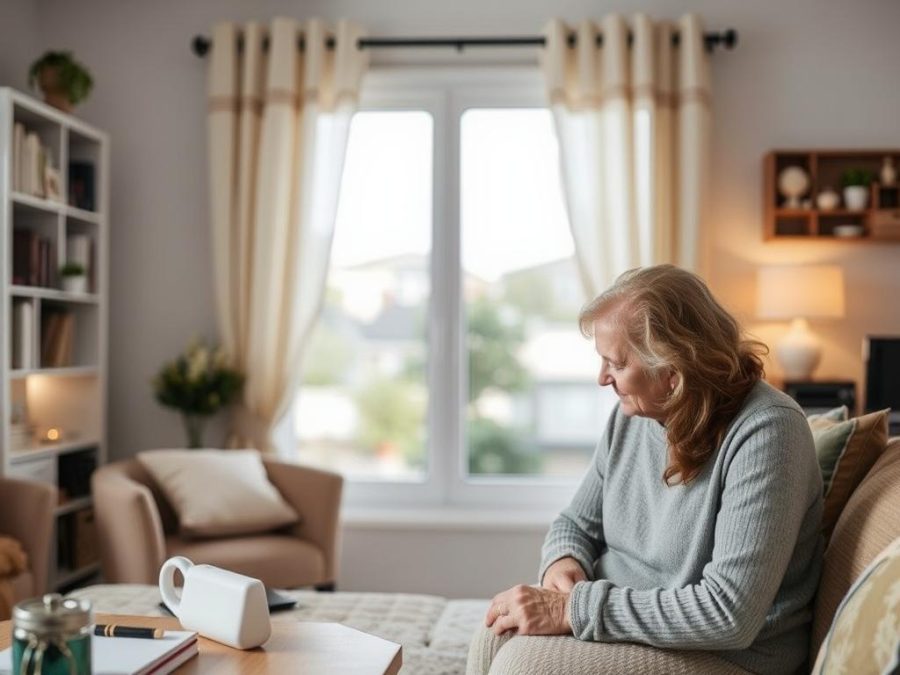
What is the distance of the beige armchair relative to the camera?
3.23m

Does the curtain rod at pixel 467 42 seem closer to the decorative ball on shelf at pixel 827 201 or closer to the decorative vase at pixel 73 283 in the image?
the decorative ball on shelf at pixel 827 201

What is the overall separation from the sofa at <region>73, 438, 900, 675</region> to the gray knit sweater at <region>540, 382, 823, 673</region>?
1.6 inches

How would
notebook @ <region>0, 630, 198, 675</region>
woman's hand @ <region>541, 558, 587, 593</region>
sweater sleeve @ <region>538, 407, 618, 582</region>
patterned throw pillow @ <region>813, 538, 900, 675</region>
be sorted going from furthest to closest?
sweater sleeve @ <region>538, 407, 618, 582</region>
woman's hand @ <region>541, 558, 587, 593</region>
notebook @ <region>0, 630, 198, 675</region>
patterned throw pillow @ <region>813, 538, 900, 675</region>

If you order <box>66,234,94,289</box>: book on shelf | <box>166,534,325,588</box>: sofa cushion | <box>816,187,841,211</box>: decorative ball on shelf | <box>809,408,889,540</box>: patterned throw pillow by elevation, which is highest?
<box>816,187,841,211</box>: decorative ball on shelf

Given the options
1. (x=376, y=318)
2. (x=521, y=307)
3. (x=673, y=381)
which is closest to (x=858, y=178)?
(x=521, y=307)

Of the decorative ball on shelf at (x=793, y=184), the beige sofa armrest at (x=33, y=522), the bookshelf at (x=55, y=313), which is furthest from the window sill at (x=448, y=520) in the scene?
the decorative ball on shelf at (x=793, y=184)

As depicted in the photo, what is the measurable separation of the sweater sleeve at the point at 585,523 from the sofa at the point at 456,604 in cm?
37

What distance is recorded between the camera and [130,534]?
3236 mm

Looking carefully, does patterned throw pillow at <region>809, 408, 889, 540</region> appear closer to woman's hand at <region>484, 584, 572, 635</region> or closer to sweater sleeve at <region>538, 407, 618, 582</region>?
sweater sleeve at <region>538, 407, 618, 582</region>

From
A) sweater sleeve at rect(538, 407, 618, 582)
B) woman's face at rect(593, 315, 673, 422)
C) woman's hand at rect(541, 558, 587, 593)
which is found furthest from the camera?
sweater sleeve at rect(538, 407, 618, 582)

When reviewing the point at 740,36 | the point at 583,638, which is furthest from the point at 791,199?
the point at 583,638

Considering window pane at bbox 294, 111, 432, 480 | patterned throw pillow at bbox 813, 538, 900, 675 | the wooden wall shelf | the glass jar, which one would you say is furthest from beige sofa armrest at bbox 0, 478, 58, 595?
the wooden wall shelf

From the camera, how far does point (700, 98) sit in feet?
13.1

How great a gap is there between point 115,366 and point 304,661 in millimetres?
3066
